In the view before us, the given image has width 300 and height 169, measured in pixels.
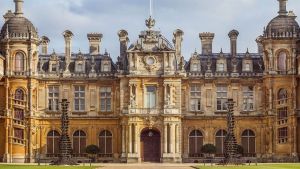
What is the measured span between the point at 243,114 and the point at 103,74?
13264 mm

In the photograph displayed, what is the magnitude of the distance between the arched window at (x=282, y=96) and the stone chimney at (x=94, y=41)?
17678 mm

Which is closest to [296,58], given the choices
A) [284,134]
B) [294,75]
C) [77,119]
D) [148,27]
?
[294,75]

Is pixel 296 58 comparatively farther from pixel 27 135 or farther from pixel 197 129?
pixel 27 135

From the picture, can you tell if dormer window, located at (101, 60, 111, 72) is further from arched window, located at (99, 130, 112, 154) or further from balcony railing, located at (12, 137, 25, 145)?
balcony railing, located at (12, 137, 25, 145)

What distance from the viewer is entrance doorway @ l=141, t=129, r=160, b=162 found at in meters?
80.2

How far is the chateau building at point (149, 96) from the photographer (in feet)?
260

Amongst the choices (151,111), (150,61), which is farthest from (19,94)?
(150,61)

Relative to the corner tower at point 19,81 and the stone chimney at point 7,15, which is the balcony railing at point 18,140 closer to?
the corner tower at point 19,81

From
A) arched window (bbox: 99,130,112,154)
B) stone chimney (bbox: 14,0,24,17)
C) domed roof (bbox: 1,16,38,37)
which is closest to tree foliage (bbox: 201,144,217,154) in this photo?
arched window (bbox: 99,130,112,154)

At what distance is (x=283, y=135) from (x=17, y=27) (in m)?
25.4

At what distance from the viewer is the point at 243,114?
270ft

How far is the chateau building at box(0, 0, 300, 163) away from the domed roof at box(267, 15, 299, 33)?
0.10 m

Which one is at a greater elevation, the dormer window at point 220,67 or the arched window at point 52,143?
the dormer window at point 220,67

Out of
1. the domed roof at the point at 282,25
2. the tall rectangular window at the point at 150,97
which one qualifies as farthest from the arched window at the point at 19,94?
the domed roof at the point at 282,25
